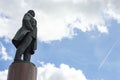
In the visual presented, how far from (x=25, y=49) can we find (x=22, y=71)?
1.45 m

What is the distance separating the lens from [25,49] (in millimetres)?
14758

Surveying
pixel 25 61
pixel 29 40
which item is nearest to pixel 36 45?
pixel 29 40

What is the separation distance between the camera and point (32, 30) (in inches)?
593

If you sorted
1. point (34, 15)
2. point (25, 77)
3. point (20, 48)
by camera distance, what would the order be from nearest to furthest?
1. point (25, 77)
2. point (20, 48)
3. point (34, 15)

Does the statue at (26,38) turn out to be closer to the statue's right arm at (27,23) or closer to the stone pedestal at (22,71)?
the statue's right arm at (27,23)

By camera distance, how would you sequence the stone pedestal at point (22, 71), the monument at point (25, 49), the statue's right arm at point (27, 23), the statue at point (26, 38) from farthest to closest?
the statue's right arm at point (27, 23) < the statue at point (26, 38) < the monument at point (25, 49) < the stone pedestal at point (22, 71)

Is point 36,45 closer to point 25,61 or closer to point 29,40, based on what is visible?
point 29,40

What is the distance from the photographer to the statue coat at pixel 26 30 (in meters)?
14.7

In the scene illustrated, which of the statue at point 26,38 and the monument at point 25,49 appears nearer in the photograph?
the monument at point 25,49

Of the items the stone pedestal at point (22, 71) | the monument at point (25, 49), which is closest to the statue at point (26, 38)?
the monument at point (25, 49)

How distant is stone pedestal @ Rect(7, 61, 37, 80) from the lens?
44.2 ft

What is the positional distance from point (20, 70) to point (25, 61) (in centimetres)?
55

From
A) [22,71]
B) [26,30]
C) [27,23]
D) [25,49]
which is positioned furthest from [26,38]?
[22,71]

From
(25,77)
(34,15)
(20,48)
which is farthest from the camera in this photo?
(34,15)
